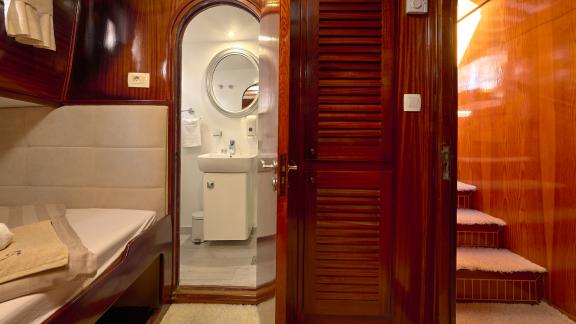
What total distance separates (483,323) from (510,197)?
909 mm

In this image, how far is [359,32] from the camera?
1538 millimetres

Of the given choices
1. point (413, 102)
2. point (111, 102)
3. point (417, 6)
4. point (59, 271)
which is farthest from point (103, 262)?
point (417, 6)

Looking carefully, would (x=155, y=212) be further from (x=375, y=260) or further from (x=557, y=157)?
(x=557, y=157)

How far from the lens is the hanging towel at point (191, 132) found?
316 centimetres

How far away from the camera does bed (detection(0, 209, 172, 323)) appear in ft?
2.76

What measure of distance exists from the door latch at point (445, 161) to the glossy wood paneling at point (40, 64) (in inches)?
84.4

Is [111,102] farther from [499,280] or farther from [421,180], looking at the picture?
[499,280]

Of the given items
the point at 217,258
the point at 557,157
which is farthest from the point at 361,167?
the point at 217,258

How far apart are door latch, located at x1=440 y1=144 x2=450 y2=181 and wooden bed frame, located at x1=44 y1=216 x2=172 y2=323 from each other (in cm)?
151

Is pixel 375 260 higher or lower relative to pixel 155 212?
lower

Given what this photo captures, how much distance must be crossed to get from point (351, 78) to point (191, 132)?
7.01 feet

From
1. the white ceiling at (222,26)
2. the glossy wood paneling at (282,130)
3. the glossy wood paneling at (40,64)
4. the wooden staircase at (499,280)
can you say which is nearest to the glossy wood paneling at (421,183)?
the wooden staircase at (499,280)

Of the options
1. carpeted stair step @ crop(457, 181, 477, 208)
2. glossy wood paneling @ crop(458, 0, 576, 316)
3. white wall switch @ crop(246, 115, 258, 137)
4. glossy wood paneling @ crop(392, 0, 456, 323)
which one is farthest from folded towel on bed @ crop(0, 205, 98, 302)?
carpeted stair step @ crop(457, 181, 477, 208)

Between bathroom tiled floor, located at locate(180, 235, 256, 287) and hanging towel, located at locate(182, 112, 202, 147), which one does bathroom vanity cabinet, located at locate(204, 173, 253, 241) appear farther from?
hanging towel, located at locate(182, 112, 202, 147)
